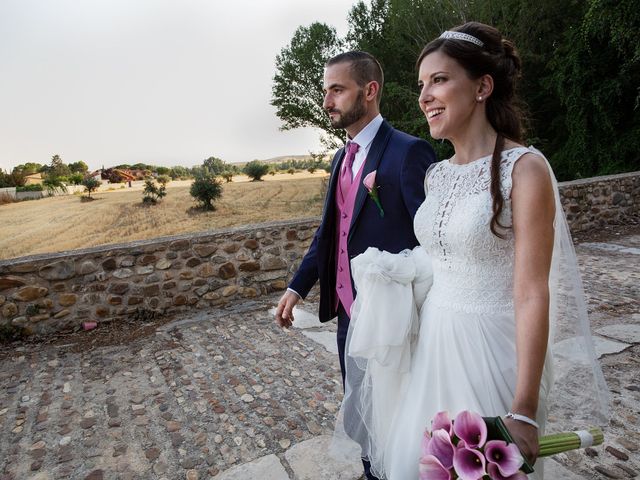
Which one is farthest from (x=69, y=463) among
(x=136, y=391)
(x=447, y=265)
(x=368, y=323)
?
(x=447, y=265)

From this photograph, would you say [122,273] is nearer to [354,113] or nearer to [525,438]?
[354,113]

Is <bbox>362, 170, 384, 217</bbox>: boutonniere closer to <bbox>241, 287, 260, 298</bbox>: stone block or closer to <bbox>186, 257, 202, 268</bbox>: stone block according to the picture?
<bbox>186, 257, 202, 268</bbox>: stone block

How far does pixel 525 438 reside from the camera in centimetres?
101

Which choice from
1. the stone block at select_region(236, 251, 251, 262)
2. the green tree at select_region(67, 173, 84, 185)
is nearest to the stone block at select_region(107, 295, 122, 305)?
the stone block at select_region(236, 251, 251, 262)

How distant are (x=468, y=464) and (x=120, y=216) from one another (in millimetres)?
17466

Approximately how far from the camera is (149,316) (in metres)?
5.16

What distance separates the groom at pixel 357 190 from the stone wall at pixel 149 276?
11.1 ft

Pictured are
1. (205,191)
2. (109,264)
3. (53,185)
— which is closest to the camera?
(109,264)

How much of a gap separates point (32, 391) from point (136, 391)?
0.92m

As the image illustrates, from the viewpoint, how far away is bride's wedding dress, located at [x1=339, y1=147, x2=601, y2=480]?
124cm

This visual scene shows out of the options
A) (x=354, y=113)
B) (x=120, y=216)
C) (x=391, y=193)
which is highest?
(x=354, y=113)

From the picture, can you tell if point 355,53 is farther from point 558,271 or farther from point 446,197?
point 558,271

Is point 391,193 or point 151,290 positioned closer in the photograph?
point 391,193

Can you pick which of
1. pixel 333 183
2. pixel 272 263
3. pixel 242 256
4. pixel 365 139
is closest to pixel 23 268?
pixel 242 256
